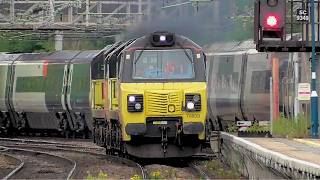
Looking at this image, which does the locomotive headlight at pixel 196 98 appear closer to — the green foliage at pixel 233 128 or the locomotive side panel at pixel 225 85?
the green foliage at pixel 233 128

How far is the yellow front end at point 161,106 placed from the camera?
63.4 ft

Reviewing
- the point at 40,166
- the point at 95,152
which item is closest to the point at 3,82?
the point at 95,152


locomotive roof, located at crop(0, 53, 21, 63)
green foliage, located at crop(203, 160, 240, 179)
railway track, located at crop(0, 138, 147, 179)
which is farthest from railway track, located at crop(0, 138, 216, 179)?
locomotive roof, located at crop(0, 53, 21, 63)

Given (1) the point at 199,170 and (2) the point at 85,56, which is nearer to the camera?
(1) the point at 199,170

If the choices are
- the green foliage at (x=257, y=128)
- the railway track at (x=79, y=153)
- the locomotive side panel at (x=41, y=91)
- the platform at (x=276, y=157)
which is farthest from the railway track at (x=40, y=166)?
the locomotive side panel at (x=41, y=91)

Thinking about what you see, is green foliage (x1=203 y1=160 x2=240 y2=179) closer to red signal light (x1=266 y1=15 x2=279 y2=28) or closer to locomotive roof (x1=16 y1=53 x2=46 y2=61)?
red signal light (x1=266 y1=15 x2=279 y2=28)

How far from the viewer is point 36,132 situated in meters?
38.4

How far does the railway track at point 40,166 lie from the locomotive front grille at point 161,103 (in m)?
2.20

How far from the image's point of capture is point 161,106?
19.4 m

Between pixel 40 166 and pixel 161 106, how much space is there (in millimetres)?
3451

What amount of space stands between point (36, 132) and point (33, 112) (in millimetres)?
2306

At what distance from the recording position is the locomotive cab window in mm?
19812

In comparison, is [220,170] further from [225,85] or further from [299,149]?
[225,85]

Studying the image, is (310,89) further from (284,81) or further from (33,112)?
(33,112)
